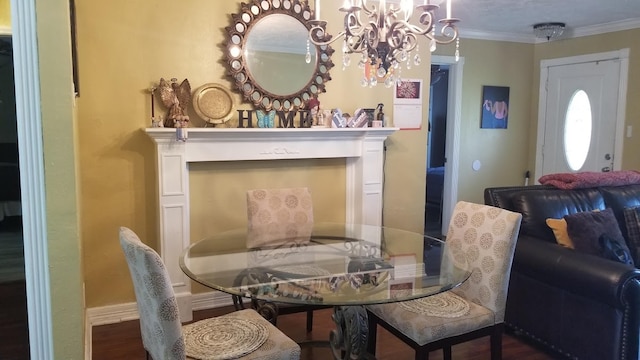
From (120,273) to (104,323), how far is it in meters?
0.34

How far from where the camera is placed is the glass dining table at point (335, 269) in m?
1.96

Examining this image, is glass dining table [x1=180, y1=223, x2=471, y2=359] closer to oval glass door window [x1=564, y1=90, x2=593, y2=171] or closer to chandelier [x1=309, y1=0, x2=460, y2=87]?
chandelier [x1=309, y1=0, x2=460, y2=87]

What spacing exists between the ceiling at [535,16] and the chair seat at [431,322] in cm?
284

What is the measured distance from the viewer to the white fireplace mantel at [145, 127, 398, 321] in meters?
3.21

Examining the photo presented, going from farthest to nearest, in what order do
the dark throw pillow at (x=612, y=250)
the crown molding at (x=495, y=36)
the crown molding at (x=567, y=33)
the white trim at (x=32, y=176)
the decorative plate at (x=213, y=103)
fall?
the crown molding at (x=495, y=36)
the crown molding at (x=567, y=33)
the decorative plate at (x=213, y=103)
the dark throw pillow at (x=612, y=250)
the white trim at (x=32, y=176)

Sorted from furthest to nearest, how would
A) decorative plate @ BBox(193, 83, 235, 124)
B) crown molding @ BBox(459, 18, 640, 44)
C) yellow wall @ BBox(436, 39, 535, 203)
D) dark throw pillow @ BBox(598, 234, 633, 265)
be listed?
yellow wall @ BBox(436, 39, 535, 203)
crown molding @ BBox(459, 18, 640, 44)
decorative plate @ BBox(193, 83, 235, 124)
dark throw pillow @ BBox(598, 234, 633, 265)

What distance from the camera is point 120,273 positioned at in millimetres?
3291

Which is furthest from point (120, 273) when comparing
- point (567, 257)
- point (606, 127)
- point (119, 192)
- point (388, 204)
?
point (606, 127)

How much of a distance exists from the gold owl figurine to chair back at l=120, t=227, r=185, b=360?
1.48 meters

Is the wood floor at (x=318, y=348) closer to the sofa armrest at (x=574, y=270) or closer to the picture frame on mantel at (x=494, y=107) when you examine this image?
the sofa armrest at (x=574, y=270)

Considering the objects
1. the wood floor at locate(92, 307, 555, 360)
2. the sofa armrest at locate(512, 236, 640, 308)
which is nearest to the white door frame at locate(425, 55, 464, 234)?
the sofa armrest at locate(512, 236, 640, 308)

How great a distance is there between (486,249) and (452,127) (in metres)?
3.26

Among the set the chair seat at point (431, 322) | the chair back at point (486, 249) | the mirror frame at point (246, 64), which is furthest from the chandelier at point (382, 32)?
the chair seat at point (431, 322)

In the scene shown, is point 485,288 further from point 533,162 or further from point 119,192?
point 533,162
